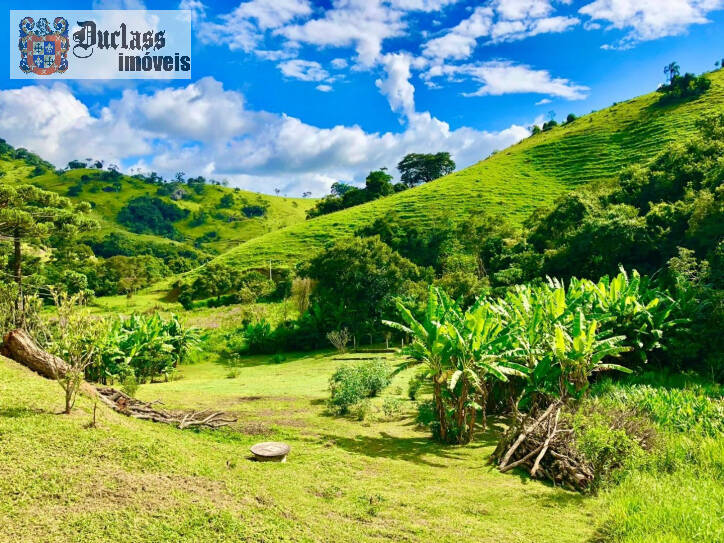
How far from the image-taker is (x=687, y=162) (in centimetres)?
2942

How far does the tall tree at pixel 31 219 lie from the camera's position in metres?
21.0

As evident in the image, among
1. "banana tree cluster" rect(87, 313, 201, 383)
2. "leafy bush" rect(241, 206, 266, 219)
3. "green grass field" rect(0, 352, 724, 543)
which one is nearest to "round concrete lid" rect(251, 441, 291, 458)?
"green grass field" rect(0, 352, 724, 543)

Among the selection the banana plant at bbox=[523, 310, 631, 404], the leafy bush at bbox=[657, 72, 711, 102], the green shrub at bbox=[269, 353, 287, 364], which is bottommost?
the green shrub at bbox=[269, 353, 287, 364]

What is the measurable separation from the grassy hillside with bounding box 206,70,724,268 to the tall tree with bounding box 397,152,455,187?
19915mm

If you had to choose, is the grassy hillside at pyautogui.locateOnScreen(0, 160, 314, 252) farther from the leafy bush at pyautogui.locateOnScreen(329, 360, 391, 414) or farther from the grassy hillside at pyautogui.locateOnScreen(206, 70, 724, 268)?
the leafy bush at pyautogui.locateOnScreen(329, 360, 391, 414)

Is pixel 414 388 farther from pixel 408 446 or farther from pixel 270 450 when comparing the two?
pixel 270 450

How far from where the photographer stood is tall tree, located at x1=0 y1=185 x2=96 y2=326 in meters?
21.0

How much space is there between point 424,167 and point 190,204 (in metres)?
91.2

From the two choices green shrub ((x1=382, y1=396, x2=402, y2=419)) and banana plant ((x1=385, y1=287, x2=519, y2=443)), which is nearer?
banana plant ((x1=385, y1=287, x2=519, y2=443))

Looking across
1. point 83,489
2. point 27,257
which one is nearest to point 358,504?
point 83,489

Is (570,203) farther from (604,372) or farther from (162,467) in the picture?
(162,467)

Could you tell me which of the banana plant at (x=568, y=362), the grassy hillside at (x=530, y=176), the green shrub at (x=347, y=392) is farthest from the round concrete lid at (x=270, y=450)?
the grassy hillside at (x=530, y=176)

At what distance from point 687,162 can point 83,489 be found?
35819 millimetres

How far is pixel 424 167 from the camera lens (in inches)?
4119
